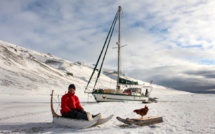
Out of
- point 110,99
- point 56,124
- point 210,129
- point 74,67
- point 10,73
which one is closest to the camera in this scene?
point 210,129

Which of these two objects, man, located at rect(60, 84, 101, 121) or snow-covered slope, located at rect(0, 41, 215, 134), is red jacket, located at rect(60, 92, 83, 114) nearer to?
man, located at rect(60, 84, 101, 121)

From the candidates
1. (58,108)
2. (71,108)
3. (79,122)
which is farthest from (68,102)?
(58,108)

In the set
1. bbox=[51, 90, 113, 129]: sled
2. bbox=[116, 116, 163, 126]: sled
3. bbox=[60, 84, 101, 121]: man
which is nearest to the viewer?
bbox=[51, 90, 113, 129]: sled

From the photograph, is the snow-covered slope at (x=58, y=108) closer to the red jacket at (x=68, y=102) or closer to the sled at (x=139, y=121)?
the sled at (x=139, y=121)

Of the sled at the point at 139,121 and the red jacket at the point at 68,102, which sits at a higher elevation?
the red jacket at the point at 68,102

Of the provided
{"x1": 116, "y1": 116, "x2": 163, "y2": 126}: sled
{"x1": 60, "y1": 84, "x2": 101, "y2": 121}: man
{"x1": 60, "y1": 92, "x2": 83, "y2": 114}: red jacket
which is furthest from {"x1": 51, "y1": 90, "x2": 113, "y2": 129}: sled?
{"x1": 116, "y1": 116, "x2": 163, "y2": 126}: sled

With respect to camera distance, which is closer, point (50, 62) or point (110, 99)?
point (110, 99)

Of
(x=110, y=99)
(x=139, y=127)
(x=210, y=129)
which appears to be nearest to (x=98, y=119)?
(x=139, y=127)

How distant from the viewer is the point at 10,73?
6066 cm

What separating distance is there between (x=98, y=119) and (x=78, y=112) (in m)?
1.13

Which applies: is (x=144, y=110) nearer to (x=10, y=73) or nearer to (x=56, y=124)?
(x=56, y=124)

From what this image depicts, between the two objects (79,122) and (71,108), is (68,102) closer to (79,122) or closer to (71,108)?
(71,108)

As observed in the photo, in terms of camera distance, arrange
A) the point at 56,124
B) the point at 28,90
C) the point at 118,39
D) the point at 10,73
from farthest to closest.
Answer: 1. the point at 10,73
2. the point at 28,90
3. the point at 118,39
4. the point at 56,124

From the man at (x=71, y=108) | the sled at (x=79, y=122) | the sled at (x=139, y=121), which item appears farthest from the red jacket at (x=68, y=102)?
the sled at (x=139, y=121)
